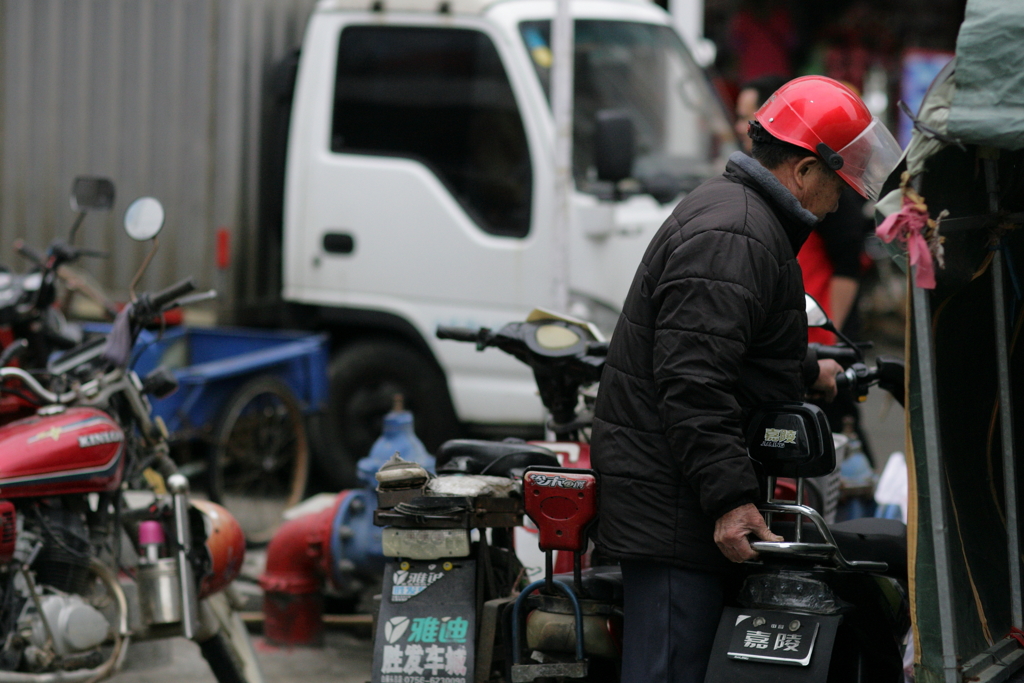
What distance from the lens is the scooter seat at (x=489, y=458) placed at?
10.3 feet

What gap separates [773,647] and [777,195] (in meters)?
0.97

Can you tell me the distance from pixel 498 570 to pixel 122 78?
458 cm

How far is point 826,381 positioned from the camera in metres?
3.28

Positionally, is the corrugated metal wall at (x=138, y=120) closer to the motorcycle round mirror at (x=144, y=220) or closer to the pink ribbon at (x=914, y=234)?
the motorcycle round mirror at (x=144, y=220)

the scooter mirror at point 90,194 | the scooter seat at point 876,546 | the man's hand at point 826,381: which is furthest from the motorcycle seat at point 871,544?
the scooter mirror at point 90,194

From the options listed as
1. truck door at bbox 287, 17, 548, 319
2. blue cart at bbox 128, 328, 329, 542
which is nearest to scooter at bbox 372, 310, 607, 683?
blue cart at bbox 128, 328, 329, 542

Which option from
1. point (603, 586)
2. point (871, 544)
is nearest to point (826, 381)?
point (871, 544)

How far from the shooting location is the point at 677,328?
99.8 inches

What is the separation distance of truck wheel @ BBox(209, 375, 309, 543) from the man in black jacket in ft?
11.3

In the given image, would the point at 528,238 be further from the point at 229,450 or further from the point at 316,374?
the point at 229,450

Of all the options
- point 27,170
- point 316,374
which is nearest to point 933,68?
point 316,374

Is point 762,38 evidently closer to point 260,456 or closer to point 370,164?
point 370,164

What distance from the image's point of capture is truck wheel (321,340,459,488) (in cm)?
655

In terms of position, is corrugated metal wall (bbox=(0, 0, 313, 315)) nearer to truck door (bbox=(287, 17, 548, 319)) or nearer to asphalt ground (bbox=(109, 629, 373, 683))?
truck door (bbox=(287, 17, 548, 319))
